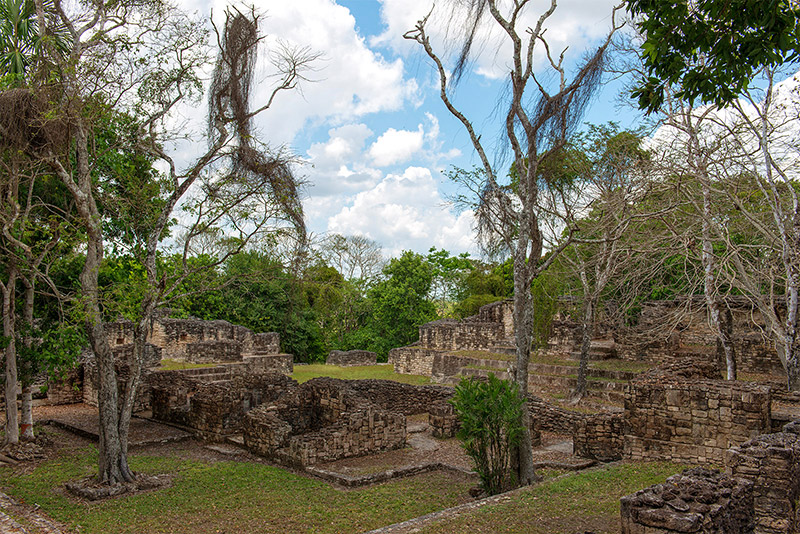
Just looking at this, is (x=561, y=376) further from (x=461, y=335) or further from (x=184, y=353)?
(x=184, y=353)

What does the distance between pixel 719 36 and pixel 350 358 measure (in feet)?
83.7


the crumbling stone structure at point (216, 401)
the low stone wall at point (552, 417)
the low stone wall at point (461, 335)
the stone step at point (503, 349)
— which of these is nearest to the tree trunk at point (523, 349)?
the low stone wall at point (552, 417)

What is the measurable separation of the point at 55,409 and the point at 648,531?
17.2m

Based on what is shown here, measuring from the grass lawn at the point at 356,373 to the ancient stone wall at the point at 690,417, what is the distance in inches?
568

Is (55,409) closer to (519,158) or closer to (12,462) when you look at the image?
(12,462)

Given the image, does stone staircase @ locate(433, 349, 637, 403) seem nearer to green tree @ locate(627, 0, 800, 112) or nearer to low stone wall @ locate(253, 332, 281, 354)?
low stone wall @ locate(253, 332, 281, 354)

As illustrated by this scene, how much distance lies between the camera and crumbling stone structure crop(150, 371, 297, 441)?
1352cm

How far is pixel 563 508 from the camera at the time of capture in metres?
7.46

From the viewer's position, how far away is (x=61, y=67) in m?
9.61

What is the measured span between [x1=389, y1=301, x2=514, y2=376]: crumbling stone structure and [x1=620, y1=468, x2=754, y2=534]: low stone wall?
19060 mm

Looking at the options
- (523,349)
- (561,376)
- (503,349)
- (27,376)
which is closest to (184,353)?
(27,376)

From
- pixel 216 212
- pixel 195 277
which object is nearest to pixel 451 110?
pixel 216 212

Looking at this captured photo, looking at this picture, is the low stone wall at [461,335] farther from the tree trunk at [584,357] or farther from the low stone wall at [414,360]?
the tree trunk at [584,357]

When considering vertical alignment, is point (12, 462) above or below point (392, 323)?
below
